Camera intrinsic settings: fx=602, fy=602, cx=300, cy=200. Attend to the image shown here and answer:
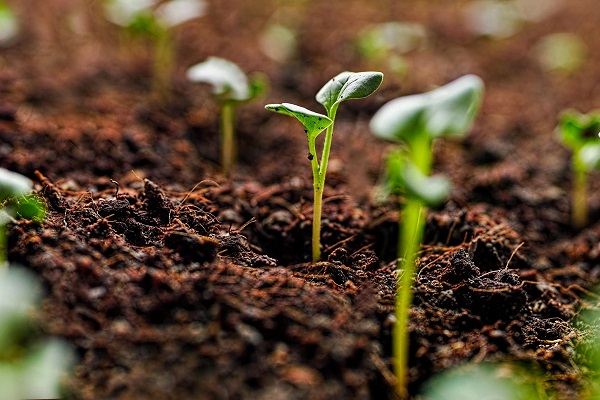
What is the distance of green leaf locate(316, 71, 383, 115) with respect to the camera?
1.26 meters

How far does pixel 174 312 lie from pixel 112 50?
6.98 ft

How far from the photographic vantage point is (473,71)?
3.04 m

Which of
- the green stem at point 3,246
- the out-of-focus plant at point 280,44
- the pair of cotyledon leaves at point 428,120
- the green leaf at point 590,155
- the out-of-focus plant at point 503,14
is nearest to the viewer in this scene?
the pair of cotyledon leaves at point 428,120

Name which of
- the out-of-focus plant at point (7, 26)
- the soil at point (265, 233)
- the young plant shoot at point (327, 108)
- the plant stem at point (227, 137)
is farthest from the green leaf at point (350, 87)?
the out-of-focus plant at point (7, 26)

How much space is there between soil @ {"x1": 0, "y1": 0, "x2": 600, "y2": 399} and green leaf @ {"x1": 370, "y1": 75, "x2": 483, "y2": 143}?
0.36 meters

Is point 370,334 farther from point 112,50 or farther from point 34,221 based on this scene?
point 112,50

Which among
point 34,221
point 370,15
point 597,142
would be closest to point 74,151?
point 34,221

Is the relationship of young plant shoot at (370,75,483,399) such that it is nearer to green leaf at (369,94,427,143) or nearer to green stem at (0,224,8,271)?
green leaf at (369,94,427,143)

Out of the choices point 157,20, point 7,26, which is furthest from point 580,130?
point 7,26

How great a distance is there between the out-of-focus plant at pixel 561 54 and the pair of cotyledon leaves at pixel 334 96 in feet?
6.91

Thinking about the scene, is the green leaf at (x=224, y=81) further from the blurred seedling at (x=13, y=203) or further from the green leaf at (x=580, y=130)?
the green leaf at (x=580, y=130)

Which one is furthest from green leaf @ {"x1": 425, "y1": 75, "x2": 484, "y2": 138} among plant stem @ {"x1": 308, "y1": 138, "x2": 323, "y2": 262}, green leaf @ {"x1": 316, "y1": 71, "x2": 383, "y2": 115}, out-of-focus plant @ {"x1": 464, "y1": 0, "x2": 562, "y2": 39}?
out-of-focus plant @ {"x1": 464, "y1": 0, "x2": 562, "y2": 39}

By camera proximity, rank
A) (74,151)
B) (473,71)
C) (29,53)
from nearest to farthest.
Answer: (74,151) < (29,53) < (473,71)

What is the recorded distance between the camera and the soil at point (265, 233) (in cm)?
107
